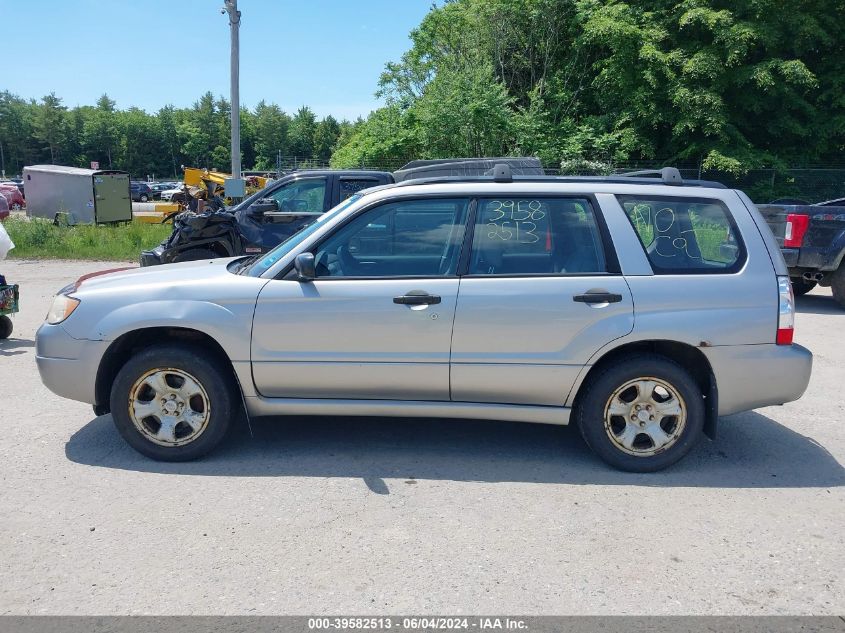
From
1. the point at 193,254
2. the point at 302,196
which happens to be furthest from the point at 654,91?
the point at 193,254

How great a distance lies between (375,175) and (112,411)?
645 cm

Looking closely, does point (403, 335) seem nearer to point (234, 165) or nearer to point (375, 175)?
point (375, 175)

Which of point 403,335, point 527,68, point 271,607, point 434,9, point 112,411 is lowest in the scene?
point 271,607

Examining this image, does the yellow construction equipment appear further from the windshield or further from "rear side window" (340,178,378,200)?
the windshield

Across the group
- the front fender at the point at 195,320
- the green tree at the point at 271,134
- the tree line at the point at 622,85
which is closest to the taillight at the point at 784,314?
Answer: the front fender at the point at 195,320

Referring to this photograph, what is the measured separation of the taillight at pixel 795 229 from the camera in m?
10.4

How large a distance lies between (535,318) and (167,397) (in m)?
2.38

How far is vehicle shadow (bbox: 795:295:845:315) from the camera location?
35.2ft

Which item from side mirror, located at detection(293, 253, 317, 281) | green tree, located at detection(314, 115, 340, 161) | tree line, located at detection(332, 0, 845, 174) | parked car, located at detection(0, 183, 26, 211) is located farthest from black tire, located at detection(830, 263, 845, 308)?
green tree, located at detection(314, 115, 340, 161)

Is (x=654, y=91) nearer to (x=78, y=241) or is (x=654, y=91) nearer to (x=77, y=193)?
(x=78, y=241)

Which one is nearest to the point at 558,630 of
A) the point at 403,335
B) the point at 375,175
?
the point at 403,335

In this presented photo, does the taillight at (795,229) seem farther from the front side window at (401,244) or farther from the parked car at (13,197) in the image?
the parked car at (13,197)

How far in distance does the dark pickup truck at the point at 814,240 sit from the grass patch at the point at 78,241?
12.9m

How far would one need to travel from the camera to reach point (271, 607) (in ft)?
10.0
